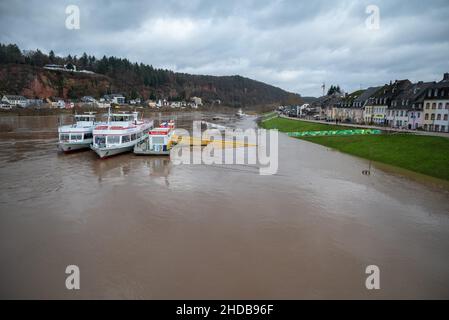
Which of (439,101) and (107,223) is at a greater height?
(439,101)

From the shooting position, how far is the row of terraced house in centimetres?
5622

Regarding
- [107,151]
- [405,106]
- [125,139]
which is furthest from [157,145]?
[405,106]

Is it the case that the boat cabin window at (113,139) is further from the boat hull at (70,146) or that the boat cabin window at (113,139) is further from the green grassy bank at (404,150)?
the green grassy bank at (404,150)

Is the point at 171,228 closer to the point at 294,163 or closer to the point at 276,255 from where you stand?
the point at 276,255

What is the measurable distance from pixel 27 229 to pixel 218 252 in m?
11.9

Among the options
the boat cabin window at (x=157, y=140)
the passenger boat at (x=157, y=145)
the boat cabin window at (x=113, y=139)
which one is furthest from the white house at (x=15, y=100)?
the boat cabin window at (x=157, y=140)

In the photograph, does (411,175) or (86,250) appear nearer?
(86,250)

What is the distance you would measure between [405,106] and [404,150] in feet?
118

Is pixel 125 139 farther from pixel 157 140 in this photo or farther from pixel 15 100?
pixel 15 100

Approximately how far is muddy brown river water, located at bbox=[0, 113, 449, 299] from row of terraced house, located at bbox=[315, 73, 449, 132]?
121 feet

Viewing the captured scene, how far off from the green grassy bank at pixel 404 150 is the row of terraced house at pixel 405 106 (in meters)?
19.8

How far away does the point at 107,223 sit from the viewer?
18125 millimetres
